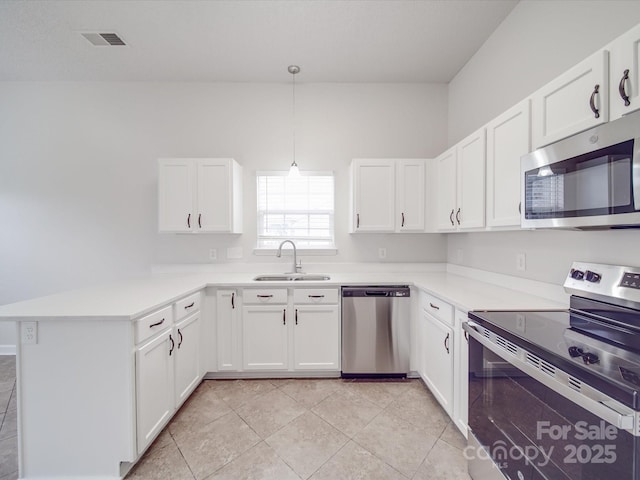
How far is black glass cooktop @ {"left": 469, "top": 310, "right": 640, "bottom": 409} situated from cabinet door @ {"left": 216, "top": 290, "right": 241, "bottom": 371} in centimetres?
194

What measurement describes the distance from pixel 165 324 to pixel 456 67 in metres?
3.61

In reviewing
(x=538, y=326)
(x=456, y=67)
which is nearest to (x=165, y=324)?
(x=538, y=326)

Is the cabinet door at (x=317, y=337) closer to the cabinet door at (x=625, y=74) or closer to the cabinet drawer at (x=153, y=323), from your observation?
the cabinet drawer at (x=153, y=323)

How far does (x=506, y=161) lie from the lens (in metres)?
1.64

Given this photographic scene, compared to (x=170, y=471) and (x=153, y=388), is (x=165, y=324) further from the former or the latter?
(x=170, y=471)

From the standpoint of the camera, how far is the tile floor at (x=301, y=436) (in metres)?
1.51

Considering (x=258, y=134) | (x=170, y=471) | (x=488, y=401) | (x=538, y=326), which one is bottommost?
(x=170, y=471)

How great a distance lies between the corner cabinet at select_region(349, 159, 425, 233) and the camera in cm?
270

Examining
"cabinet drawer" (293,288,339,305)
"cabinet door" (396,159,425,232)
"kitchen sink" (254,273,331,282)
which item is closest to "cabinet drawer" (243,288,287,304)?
"cabinet drawer" (293,288,339,305)

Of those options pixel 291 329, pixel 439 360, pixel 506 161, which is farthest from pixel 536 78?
pixel 291 329

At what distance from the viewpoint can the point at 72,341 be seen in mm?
1424

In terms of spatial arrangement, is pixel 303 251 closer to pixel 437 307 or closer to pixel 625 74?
pixel 437 307

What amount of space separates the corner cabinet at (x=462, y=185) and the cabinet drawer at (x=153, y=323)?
92.7 inches

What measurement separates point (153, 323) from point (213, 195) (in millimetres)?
1424
